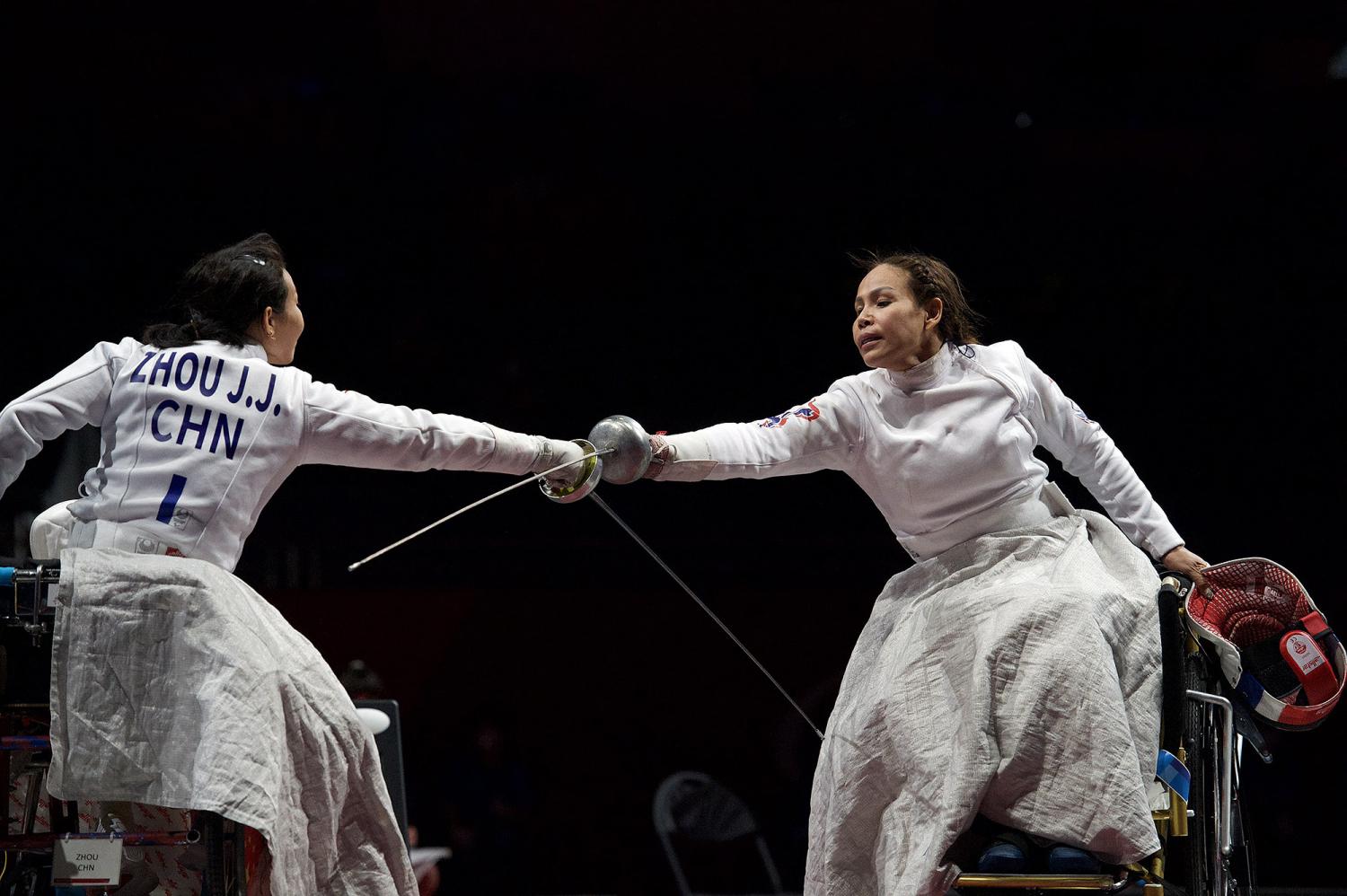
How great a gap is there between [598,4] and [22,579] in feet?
10.2

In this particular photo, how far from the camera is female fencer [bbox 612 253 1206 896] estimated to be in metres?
2.12

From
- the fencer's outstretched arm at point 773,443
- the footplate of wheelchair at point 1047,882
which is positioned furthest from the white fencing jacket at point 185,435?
the footplate of wheelchair at point 1047,882

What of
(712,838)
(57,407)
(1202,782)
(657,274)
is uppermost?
(657,274)

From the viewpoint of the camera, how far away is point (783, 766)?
427 cm

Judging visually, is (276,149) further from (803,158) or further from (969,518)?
(969,518)

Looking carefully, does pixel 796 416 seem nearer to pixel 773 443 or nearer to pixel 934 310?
pixel 773 443

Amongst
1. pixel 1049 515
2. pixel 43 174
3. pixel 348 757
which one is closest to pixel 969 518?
pixel 1049 515

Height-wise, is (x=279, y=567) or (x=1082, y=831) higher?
(x=279, y=567)

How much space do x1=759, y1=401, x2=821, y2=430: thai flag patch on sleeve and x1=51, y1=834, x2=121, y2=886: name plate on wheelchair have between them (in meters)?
1.35

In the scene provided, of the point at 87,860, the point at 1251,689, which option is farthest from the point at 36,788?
the point at 1251,689

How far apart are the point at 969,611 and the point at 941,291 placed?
70 cm

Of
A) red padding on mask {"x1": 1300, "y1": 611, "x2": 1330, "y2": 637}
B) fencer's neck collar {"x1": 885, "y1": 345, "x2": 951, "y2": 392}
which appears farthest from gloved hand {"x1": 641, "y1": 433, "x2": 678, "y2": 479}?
red padding on mask {"x1": 1300, "y1": 611, "x2": 1330, "y2": 637}

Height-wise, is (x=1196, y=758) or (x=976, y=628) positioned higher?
(x=976, y=628)

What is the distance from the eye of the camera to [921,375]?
8.56 feet
